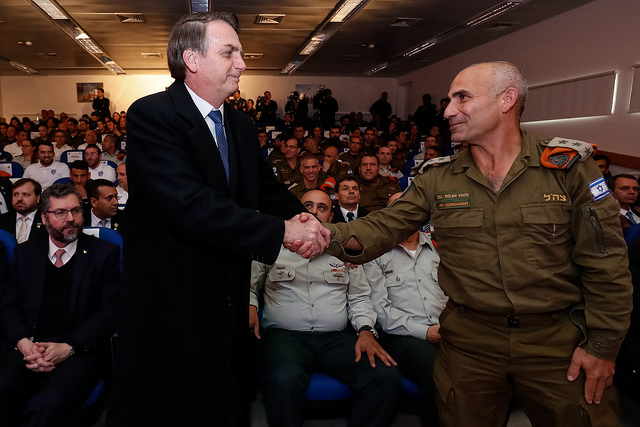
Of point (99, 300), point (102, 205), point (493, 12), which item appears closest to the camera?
point (99, 300)

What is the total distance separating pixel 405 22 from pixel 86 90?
13.0m

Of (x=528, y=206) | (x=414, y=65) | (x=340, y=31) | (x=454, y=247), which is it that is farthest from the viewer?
(x=414, y=65)

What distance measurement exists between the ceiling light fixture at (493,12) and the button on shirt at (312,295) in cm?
688

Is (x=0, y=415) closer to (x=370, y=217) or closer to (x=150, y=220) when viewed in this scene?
(x=150, y=220)

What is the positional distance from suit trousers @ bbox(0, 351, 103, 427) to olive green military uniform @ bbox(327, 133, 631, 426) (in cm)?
167

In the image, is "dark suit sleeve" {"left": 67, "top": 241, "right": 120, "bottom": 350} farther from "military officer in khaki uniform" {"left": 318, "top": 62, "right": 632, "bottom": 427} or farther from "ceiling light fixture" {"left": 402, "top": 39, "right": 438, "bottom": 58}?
"ceiling light fixture" {"left": 402, "top": 39, "right": 438, "bottom": 58}

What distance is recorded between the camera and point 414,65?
576 inches

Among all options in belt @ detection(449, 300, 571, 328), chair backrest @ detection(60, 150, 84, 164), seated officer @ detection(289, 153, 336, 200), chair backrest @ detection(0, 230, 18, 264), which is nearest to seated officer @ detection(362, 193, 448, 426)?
belt @ detection(449, 300, 571, 328)

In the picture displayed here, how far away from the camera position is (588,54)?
791 cm

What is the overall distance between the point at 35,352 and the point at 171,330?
1.37 m

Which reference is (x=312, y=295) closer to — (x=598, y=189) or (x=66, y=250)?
(x=66, y=250)

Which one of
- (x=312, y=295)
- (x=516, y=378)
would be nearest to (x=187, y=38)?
(x=516, y=378)

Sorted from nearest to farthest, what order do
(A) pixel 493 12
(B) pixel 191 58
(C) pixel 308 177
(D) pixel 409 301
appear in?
1. (B) pixel 191 58
2. (D) pixel 409 301
3. (C) pixel 308 177
4. (A) pixel 493 12

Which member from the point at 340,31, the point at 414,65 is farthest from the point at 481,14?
the point at 414,65
